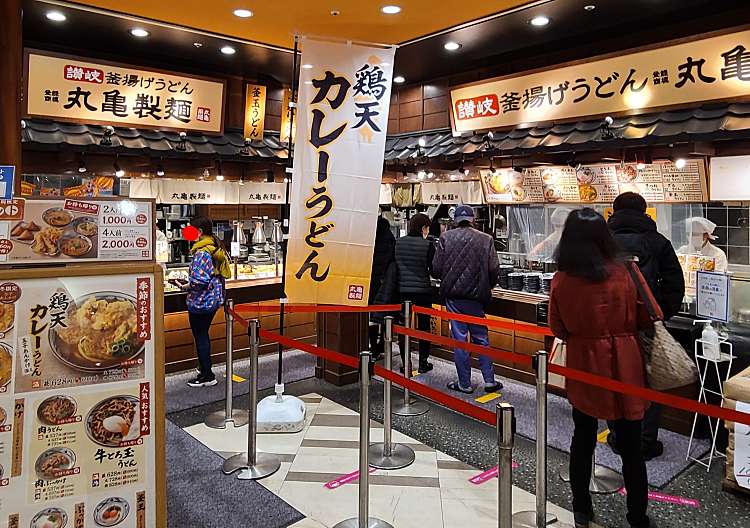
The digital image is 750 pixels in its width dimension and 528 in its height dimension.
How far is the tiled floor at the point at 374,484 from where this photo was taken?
13.0 ft

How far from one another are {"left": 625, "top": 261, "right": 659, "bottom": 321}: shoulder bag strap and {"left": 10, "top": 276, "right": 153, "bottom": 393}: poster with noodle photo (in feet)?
9.48

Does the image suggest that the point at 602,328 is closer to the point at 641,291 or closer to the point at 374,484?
the point at 641,291

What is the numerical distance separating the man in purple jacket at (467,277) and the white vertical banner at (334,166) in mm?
1965

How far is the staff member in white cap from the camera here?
6.58 m

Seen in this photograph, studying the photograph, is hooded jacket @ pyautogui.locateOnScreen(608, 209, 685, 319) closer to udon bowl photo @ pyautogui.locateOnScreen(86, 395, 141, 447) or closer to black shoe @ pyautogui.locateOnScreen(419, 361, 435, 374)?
black shoe @ pyautogui.locateOnScreen(419, 361, 435, 374)

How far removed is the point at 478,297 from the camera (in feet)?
21.9

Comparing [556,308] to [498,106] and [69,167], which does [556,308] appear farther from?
[69,167]

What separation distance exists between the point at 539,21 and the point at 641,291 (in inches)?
172

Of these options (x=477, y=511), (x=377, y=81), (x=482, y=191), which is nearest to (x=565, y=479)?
(x=477, y=511)

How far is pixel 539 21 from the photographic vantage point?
22.1 feet

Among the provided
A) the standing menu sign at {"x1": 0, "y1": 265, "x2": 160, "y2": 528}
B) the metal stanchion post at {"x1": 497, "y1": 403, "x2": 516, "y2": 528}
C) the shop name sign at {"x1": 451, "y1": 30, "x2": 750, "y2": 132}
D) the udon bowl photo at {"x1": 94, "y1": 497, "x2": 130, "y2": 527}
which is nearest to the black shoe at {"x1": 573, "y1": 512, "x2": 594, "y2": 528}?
the metal stanchion post at {"x1": 497, "y1": 403, "x2": 516, "y2": 528}

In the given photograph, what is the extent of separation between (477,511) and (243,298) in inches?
198

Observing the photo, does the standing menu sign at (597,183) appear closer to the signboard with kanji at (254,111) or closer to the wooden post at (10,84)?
the signboard with kanji at (254,111)


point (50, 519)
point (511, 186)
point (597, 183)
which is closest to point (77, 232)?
point (50, 519)
